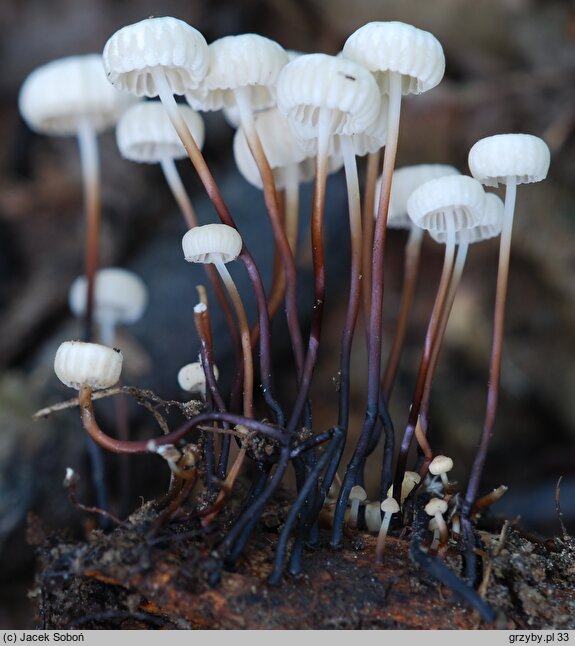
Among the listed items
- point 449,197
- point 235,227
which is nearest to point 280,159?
point 235,227

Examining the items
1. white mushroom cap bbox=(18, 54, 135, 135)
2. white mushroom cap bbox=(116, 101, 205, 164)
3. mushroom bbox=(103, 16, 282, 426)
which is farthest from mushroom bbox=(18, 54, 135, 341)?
mushroom bbox=(103, 16, 282, 426)

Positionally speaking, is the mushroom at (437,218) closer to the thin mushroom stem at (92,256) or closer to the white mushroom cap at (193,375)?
the white mushroom cap at (193,375)

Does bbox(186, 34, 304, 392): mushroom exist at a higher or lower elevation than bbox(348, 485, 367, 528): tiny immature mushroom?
higher

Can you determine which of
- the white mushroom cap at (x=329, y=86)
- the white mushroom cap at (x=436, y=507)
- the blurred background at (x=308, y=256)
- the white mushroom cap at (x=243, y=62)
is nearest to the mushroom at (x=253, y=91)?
the white mushroom cap at (x=243, y=62)

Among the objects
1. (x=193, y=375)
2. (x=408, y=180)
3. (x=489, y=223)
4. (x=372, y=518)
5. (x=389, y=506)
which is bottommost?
(x=372, y=518)

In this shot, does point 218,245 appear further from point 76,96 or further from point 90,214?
point 90,214

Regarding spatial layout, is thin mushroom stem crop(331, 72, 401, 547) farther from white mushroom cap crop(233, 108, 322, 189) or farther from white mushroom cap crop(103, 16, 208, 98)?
white mushroom cap crop(103, 16, 208, 98)
